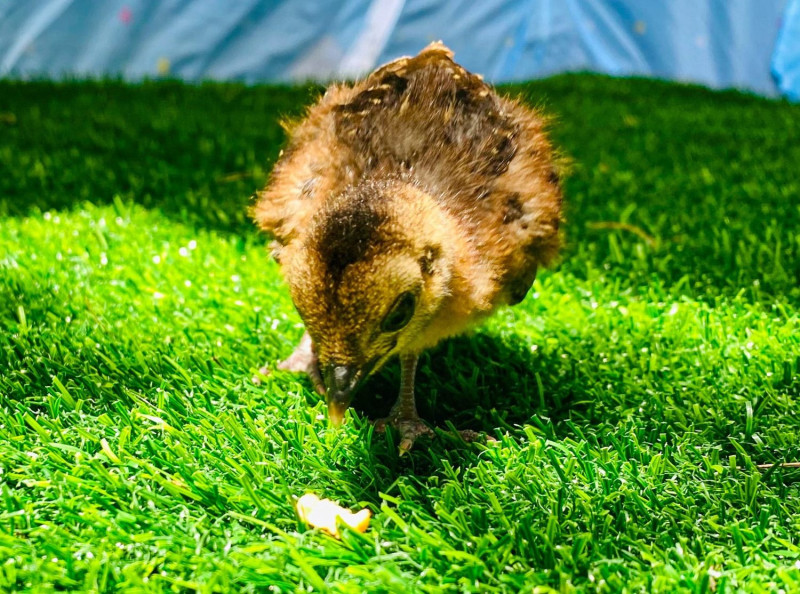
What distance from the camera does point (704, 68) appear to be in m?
7.47

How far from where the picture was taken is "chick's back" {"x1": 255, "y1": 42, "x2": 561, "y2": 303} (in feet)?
6.23

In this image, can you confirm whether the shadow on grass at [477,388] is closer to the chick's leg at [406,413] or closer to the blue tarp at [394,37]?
the chick's leg at [406,413]

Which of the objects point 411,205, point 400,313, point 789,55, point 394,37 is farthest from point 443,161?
point 789,55

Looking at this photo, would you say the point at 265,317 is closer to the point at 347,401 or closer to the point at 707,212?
the point at 347,401

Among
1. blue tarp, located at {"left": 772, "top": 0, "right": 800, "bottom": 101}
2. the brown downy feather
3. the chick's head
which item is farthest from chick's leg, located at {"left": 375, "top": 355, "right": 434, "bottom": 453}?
blue tarp, located at {"left": 772, "top": 0, "right": 800, "bottom": 101}

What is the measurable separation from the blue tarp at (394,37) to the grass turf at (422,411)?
11.7 feet

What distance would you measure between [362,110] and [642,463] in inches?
46.0

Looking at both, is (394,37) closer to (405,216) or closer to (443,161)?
(443,161)

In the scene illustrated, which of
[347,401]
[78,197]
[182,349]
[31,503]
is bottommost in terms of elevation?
[31,503]

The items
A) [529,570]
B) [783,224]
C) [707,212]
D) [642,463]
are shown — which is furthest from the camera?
[707,212]

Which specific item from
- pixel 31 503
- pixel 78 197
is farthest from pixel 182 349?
pixel 78 197

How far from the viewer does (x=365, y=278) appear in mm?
1533

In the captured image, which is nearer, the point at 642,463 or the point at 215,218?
the point at 642,463

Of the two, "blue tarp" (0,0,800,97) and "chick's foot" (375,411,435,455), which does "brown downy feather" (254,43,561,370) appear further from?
"blue tarp" (0,0,800,97)
